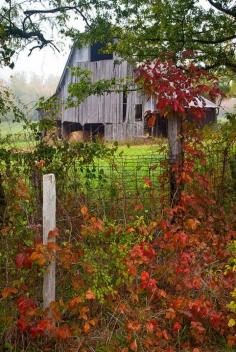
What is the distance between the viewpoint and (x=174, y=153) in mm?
5699

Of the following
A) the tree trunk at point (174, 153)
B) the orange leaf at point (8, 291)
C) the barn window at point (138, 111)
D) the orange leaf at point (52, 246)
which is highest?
the barn window at point (138, 111)

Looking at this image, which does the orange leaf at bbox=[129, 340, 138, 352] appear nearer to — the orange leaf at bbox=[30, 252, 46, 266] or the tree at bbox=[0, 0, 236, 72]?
the orange leaf at bbox=[30, 252, 46, 266]

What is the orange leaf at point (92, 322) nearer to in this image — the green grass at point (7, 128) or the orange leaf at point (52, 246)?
the orange leaf at point (52, 246)

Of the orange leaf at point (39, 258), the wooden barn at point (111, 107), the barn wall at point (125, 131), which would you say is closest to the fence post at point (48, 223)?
the orange leaf at point (39, 258)

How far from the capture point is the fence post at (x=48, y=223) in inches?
154

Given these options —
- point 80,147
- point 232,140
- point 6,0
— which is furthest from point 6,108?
point 6,0

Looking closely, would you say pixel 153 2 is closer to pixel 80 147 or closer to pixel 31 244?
pixel 80 147

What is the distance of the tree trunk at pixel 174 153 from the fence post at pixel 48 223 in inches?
80.6

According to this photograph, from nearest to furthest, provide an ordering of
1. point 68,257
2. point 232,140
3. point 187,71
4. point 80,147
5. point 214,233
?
point 68,257, point 187,71, point 214,233, point 80,147, point 232,140

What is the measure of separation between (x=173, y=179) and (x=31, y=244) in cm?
240

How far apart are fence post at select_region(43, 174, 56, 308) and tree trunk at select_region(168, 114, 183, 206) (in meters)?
2.05

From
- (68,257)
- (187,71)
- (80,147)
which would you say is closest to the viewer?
(68,257)

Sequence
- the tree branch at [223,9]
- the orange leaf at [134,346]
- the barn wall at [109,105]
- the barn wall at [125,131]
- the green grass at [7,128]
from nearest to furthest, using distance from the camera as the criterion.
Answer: the orange leaf at [134,346], the green grass at [7,128], the tree branch at [223,9], the barn wall at [109,105], the barn wall at [125,131]

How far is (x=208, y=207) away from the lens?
6289mm
